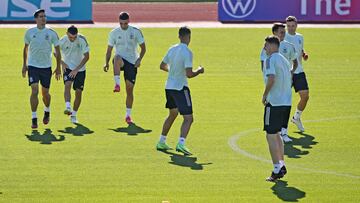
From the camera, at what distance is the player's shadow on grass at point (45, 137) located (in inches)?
800

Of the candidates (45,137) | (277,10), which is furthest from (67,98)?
(277,10)

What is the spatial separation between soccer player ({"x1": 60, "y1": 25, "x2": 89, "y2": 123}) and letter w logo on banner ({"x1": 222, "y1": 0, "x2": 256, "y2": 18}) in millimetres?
21460

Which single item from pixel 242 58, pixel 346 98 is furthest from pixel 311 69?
pixel 346 98

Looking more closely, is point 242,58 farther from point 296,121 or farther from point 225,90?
point 296,121

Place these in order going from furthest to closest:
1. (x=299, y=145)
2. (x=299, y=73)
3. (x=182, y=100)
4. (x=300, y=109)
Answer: (x=300, y=109) → (x=299, y=73) → (x=299, y=145) → (x=182, y=100)

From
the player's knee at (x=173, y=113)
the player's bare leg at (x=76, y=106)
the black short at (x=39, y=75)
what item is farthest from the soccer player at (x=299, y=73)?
the black short at (x=39, y=75)

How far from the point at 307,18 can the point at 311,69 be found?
1298cm

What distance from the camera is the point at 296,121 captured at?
2158 centimetres

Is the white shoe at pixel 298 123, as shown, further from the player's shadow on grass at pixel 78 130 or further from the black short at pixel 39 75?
the black short at pixel 39 75

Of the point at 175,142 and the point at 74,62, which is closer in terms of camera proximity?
the point at 175,142

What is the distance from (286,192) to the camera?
16.1 metres

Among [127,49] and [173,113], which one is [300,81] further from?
[127,49]

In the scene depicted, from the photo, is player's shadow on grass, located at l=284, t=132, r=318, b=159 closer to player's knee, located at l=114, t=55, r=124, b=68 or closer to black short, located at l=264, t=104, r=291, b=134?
black short, located at l=264, t=104, r=291, b=134

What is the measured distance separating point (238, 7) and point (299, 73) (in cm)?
2264
